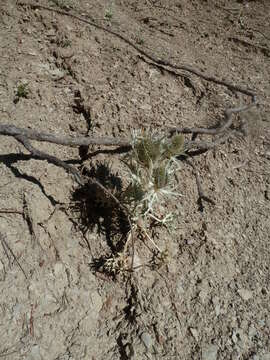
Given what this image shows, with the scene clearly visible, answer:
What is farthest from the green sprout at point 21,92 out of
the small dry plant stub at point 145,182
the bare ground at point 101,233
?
the small dry plant stub at point 145,182

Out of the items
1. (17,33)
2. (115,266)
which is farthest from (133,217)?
(17,33)

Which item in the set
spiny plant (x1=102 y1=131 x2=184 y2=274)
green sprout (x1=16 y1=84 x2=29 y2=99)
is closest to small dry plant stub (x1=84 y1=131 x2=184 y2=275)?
spiny plant (x1=102 y1=131 x2=184 y2=274)

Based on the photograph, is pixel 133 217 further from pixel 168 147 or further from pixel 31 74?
pixel 31 74

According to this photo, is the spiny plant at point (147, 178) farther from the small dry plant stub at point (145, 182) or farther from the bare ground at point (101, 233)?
the bare ground at point (101, 233)

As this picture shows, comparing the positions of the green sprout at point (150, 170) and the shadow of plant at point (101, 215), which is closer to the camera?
the green sprout at point (150, 170)

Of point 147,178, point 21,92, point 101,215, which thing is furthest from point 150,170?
point 21,92
